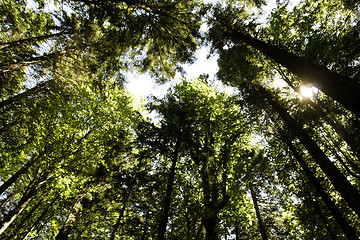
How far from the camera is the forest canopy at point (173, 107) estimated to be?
5.91 metres

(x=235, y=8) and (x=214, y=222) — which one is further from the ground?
(x=235, y=8)

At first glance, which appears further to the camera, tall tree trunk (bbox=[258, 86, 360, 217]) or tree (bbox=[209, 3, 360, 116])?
tall tree trunk (bbox=[258, 86, 360, 217])

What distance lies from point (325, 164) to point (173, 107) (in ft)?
23.1

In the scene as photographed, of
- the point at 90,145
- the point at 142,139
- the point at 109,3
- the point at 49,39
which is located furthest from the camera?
the point at 90,145

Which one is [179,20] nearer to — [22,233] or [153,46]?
[153,46]

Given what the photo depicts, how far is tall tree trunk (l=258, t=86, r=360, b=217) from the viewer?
16.8 feet

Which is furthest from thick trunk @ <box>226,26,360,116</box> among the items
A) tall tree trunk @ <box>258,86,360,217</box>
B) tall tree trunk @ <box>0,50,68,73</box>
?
tall tree trunk @ <box>0,50,68,73</box>

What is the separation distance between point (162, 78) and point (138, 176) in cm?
508

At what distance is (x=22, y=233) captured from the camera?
407 inches

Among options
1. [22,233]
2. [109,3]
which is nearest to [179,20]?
[109,3]

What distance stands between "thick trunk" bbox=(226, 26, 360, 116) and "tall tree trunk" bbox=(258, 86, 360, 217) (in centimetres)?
363

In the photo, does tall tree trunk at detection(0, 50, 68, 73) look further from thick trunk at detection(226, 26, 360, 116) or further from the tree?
thick trunk at detection(226, 26, 360, 116)

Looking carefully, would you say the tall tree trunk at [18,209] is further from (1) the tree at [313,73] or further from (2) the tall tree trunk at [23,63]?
(1) the tree at [313,73]

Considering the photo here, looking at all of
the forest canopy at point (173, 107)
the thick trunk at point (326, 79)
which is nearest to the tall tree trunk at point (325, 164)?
the forest canopy at point (173, 107)
